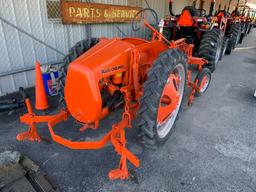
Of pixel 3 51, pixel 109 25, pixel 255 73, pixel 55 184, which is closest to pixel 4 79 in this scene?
pixel 3 51

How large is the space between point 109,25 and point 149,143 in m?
4.19

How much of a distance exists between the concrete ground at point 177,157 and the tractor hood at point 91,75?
600 millimetres

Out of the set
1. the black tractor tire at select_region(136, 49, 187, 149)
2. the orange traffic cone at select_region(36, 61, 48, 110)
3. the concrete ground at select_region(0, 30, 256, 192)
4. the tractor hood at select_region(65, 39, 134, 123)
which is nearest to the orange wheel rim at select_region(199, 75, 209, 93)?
the concrete ground at select_region(0, 30, 256, 192)

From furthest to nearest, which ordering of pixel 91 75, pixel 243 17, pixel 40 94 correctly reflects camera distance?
pixel 243 17, pixel 40 94, pixel 91 75

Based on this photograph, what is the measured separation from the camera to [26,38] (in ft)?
12.3

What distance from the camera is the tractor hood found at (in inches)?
73.2

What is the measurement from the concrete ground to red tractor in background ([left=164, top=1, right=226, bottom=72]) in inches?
76.7

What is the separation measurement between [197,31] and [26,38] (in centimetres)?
426

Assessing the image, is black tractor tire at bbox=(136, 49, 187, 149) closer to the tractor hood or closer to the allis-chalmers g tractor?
the allis-chalmers g tractor

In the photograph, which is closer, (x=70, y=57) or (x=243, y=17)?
(x=70, y=57)

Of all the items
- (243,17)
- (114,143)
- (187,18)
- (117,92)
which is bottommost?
(114,143)

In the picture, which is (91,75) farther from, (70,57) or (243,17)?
(243,17)

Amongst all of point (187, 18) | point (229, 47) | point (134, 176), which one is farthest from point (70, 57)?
point (229, 47)

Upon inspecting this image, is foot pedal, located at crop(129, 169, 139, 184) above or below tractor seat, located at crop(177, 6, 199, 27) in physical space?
below
